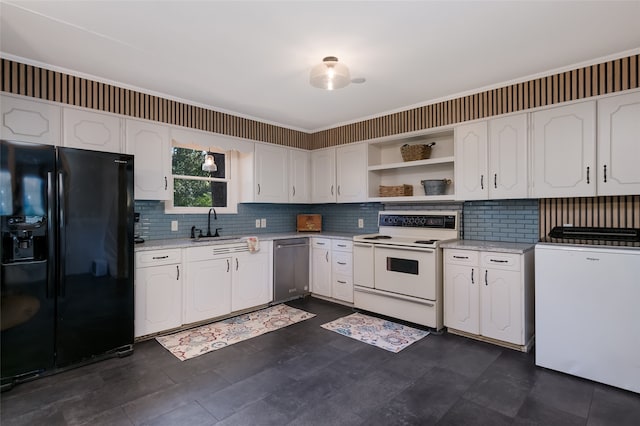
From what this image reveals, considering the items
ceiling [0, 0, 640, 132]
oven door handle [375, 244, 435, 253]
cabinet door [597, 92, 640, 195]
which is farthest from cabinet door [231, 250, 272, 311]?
cabinet door [597, 92, 640, 195]

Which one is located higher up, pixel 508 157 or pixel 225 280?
pixel 508 157

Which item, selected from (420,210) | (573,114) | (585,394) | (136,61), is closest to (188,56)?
(136,61)

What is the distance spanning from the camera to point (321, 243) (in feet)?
15.1

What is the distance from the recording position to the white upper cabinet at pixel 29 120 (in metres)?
2.65

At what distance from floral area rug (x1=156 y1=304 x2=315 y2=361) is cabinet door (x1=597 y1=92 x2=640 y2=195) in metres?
3.13

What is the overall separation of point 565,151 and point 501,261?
1.12 m

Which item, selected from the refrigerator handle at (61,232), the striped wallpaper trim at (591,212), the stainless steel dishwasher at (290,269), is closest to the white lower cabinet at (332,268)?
the stainless steel dishwasher at (290,269)

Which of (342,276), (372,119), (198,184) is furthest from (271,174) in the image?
(342,276)

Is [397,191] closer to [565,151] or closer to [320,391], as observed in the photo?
[565,151]

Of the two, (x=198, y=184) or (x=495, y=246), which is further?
(x=198, y=184)

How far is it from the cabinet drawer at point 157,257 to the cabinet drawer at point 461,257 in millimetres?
2744

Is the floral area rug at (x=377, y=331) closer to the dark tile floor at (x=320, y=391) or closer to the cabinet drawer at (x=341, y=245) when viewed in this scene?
the dark tile floor at (x=320, y=391)

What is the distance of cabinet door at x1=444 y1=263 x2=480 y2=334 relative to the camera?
3182 mm

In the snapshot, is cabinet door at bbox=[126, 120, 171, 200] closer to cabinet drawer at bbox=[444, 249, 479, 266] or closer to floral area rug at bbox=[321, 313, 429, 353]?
floral area rug at bbox=[321, 313, 429, 353]
